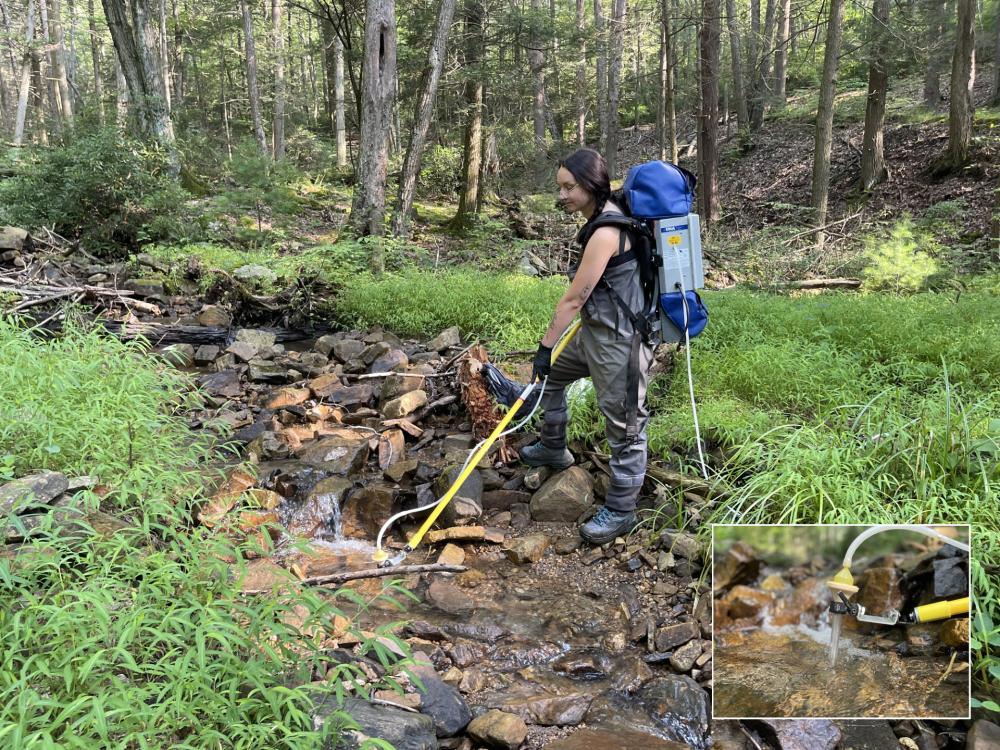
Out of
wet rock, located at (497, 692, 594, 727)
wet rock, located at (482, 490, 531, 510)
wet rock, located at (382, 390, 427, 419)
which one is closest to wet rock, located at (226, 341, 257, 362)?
wet rock, located at (382, 390, 427, 419)

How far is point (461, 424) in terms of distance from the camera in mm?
5898

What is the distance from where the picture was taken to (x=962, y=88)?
547 inches

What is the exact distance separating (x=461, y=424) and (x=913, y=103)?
73.3ft

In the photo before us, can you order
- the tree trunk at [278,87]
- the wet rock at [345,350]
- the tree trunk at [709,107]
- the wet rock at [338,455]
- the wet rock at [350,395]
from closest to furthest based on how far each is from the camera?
1. the wet rock at [338,455]
2. the wet rock at [350,395]
3. the wet rock at [345,350]
4. the tree trunk at [709,107]
5. the tree trunk at [278,87]

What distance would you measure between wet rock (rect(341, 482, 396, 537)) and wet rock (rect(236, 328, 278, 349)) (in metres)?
3.70

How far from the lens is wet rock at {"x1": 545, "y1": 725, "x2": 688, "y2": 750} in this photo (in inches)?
100

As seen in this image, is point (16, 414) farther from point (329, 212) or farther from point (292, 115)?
point (292, 115)

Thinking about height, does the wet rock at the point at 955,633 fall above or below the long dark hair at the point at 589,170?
below

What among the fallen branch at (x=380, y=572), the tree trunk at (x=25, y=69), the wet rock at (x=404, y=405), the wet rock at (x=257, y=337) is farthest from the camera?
the tree trunk at (x=25, y=69)

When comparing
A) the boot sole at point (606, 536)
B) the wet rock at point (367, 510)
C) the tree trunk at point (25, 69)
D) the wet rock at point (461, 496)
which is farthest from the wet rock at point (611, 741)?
the tree trunk at point (25, 69)

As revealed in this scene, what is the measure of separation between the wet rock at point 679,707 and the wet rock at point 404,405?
11.7 ft

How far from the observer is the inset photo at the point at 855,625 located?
1.87 meters

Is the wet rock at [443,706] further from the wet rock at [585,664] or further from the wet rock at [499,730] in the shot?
the wet rock at [585,664]

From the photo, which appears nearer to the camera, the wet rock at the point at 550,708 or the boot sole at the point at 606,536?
the wet rock at the point at 550,708
